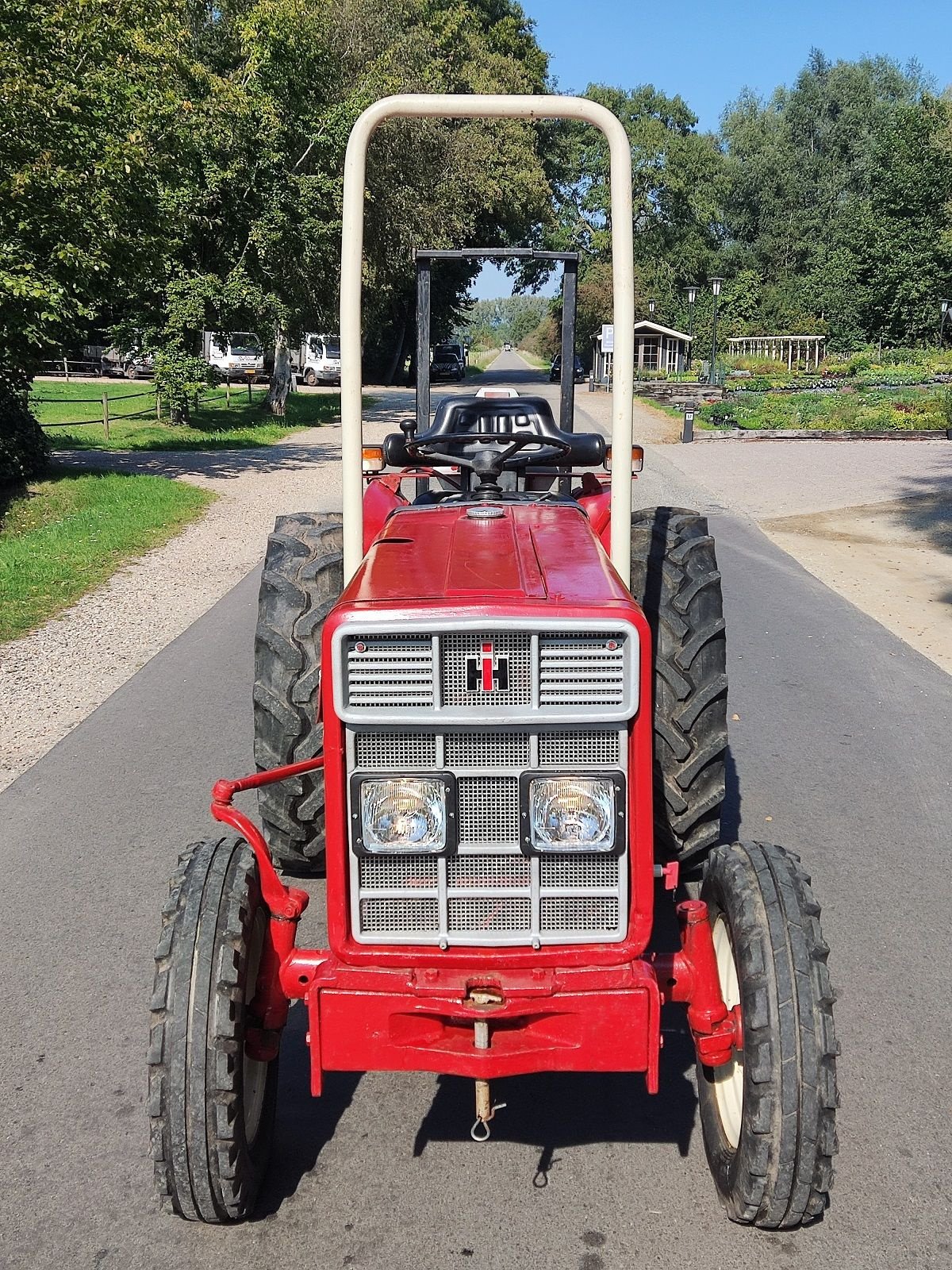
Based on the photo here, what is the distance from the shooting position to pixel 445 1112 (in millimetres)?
3396

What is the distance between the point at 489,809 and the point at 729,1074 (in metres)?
1.02

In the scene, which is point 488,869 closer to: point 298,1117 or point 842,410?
point 298,1117

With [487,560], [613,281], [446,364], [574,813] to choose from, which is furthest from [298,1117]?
[446,364]

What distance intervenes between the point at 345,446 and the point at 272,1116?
1.89m

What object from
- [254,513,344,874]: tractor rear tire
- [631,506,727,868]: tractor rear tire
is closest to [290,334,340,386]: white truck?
[254,513,344,874]: tractor rear tire

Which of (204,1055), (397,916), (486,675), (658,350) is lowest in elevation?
(204,1055)

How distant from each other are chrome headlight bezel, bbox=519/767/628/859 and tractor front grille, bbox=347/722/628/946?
2 centimetres

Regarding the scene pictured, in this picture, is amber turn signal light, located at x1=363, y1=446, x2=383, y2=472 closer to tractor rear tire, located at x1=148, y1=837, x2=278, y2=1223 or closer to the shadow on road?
the shadow on road

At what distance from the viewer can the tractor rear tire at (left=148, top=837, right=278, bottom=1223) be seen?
2736 millimetres

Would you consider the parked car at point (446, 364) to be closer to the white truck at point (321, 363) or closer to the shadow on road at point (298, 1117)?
the white truck at point (321, 363)

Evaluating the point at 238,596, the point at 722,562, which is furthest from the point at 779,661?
the point at 238,596

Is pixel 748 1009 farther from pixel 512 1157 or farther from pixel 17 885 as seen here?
pixel 17 885

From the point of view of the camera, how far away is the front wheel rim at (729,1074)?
9.84 ft

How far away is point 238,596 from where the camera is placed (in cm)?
1044
